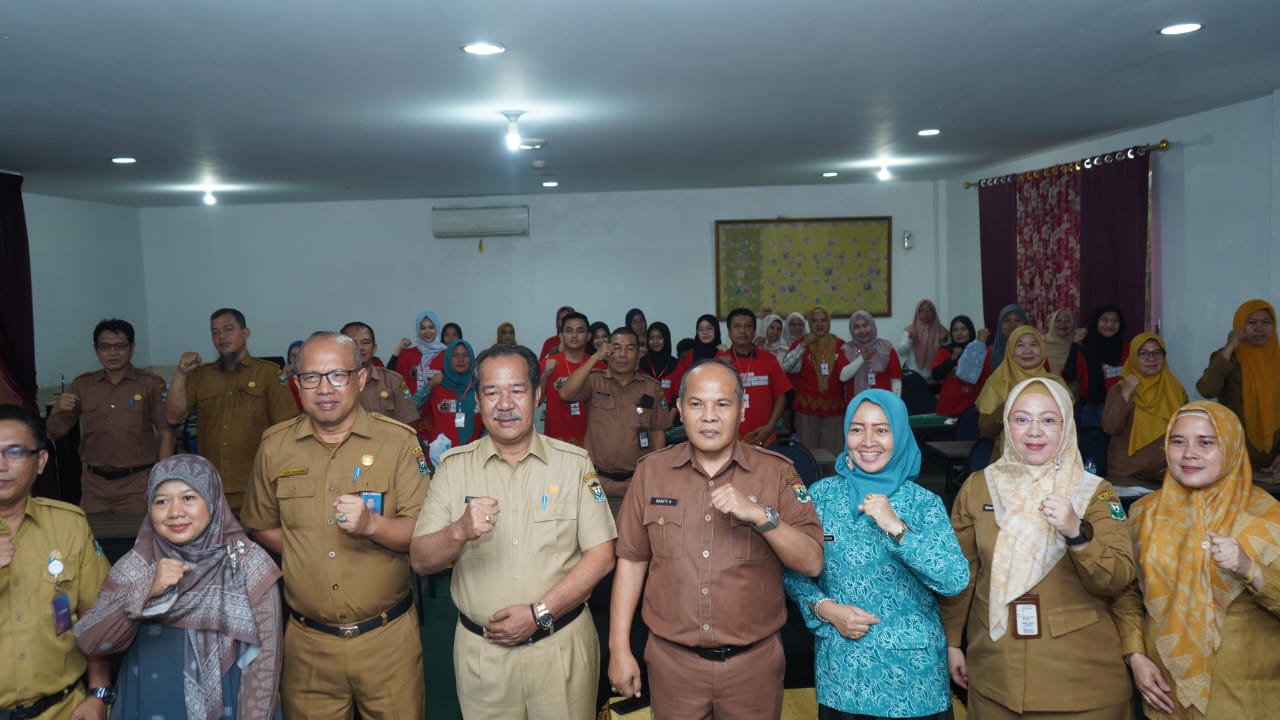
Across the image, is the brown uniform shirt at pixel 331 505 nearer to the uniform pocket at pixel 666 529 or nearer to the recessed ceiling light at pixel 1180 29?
the uniform pocket at pixel 666 529

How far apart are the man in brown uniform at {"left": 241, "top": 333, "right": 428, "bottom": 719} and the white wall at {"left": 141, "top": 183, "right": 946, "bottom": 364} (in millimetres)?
8532

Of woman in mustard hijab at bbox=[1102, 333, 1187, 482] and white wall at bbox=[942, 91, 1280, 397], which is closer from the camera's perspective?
woman in mustard hijab at bbox=[1102, 333, 1187, 482]

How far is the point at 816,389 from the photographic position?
745cm

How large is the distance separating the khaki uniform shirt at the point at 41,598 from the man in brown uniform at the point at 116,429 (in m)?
2.73

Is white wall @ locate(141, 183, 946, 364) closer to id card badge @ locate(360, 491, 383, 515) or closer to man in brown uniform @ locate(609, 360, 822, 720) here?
id card badge @ locate(360, 491, 383, 515)

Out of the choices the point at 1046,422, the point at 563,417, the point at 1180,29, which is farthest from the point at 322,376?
the point at 1180,29

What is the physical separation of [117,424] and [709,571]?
420cm

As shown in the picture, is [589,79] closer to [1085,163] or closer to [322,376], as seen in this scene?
[322,376]

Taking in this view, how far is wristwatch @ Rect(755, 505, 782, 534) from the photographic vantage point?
84.6 inches

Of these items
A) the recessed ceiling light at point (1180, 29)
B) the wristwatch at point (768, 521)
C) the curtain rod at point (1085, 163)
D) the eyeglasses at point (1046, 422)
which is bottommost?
the wristwatch at point (768, 521)

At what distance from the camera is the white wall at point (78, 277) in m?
9.45

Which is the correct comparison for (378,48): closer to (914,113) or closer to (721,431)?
(721,431)

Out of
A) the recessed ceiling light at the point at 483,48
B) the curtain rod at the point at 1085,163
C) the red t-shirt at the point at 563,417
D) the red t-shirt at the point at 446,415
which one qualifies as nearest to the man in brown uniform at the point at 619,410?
the red t-shirt at the point at 563,417

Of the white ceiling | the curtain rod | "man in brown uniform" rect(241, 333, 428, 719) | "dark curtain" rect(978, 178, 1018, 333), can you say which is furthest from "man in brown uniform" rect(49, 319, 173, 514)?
"dark curtain" rect(978, 178, 1018, 333)
